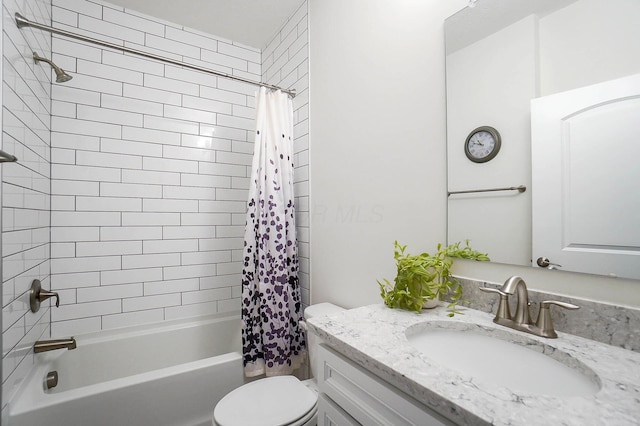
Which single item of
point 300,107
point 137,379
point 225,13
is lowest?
point 137,379

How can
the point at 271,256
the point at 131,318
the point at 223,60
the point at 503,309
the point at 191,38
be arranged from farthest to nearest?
the point at 223,60 < the point at 191,38 < the point at 131,318 < the point at 271,256 < the point at 503,309

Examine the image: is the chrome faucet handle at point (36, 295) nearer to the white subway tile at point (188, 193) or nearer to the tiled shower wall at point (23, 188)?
the tiled shower wall at point (23, 188)

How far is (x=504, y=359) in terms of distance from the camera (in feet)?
2.58

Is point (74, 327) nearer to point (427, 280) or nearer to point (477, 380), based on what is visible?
point (427, 280)

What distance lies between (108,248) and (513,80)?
2.34 metres

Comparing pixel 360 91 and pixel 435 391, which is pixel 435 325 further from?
pixel 360 91

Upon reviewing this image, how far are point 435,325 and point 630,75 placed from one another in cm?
80

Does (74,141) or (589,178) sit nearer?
(589,178)

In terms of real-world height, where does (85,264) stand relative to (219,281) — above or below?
above

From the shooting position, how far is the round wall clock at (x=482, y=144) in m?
A: 0.98

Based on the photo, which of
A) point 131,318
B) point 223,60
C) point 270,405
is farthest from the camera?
point 223,60

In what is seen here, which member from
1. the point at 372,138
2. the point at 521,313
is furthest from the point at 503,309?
the point at 372,138

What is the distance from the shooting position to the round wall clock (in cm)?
98

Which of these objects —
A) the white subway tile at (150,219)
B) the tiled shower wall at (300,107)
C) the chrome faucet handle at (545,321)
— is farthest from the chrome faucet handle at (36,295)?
the chrome faucet handle at (545,321)
